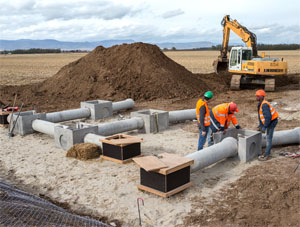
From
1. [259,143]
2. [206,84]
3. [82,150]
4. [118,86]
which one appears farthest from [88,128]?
[206,84]

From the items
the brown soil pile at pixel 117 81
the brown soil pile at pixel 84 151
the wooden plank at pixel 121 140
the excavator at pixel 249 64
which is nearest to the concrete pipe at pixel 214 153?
the wooden plank at pixel 121 140

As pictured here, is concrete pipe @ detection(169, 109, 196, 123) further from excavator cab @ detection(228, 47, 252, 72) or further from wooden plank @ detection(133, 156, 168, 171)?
excavator cab @ detection(228, 47, 252, 72)

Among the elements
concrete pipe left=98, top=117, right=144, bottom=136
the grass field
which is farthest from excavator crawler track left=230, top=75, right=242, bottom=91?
the grass field

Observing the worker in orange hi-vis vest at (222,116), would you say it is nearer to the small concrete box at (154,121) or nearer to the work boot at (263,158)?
the work boot at (263,158)

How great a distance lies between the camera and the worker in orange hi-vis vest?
26.3ft

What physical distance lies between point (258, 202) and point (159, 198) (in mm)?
1826

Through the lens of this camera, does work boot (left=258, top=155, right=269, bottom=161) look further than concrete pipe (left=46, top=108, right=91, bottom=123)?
No

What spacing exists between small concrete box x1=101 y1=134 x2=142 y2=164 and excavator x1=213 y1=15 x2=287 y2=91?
40.6 feet

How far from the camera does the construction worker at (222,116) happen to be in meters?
8.02

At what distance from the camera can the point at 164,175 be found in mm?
5938

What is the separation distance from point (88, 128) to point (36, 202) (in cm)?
432

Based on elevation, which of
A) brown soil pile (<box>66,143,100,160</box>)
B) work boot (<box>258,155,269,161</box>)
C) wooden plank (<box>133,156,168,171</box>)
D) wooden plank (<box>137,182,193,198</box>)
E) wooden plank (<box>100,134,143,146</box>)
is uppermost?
wooden plank (<box>133,156,168,171</box>)

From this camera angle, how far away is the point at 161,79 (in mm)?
18562

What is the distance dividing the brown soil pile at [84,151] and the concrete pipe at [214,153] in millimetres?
2762
